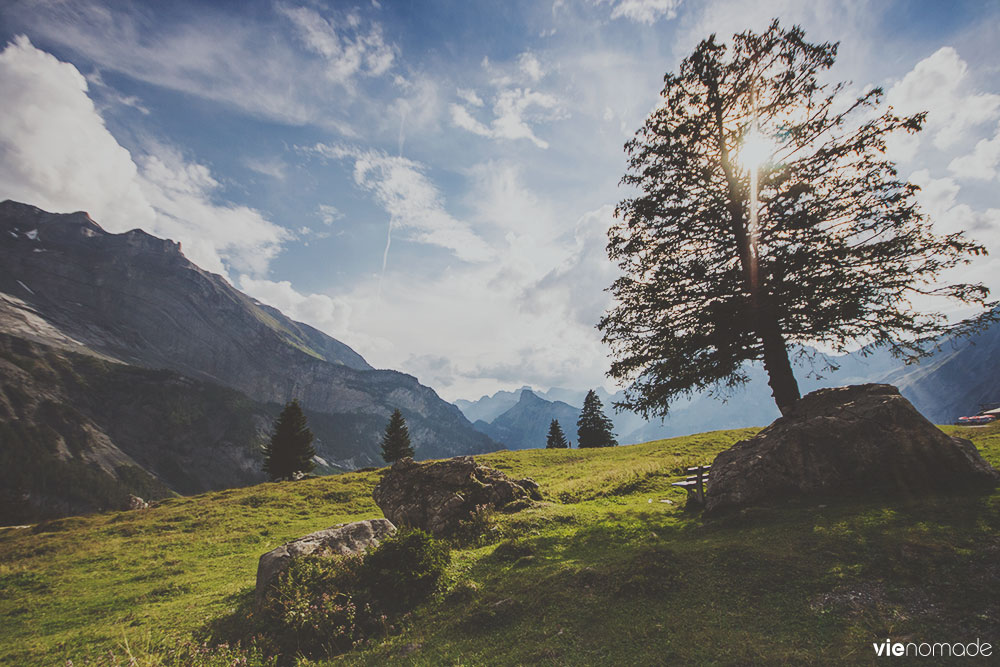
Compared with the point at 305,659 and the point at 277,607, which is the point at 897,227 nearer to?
the point at 305,659

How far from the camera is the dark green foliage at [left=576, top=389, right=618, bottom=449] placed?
7256 centimetres

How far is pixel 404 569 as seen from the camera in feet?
31.1

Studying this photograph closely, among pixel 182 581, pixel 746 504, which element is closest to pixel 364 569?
pixel 746 504

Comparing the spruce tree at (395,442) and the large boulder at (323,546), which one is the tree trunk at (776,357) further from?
the spruce tree at (395,442)

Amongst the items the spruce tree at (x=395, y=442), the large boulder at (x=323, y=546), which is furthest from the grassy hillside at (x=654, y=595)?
the spruce tree at (x=395, y=442)

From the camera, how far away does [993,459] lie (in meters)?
12.9

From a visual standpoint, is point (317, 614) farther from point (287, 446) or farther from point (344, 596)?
point (287, 446)

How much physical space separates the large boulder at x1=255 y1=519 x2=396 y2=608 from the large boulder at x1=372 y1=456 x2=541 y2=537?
10.1 feet

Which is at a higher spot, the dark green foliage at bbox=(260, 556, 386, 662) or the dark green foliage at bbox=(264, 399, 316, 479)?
the dark green foliage at bbox=(264, 399, 316, 479)

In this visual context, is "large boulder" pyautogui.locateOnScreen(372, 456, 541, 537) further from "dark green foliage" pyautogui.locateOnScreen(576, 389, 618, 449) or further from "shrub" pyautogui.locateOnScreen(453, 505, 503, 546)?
"dark green foliage" pyautogui.locateOnScreen(576, 389, 618, 449)

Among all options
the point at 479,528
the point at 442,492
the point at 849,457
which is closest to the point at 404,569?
the point at 479,528

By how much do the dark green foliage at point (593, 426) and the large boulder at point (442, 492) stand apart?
185 ft

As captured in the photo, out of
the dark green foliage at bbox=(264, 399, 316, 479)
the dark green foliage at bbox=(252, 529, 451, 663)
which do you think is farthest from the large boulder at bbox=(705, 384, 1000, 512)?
the dark green foliage at bbox=(264, 399, 316, 479)

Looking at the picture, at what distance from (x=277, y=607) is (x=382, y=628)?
108 inches
